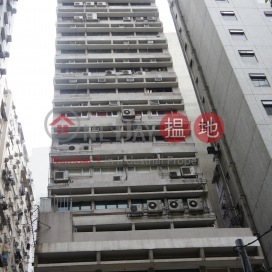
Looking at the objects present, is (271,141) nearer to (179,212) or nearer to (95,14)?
(179,212)

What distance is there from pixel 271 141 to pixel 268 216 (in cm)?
367

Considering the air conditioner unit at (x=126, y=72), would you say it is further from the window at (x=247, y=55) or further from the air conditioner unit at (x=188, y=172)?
the air conditioner unit at (x=188, y=172)

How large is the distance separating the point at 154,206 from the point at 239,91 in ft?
25.8

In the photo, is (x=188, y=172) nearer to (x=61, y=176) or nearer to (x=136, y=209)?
(x=136, y=209)

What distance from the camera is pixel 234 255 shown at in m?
19.7

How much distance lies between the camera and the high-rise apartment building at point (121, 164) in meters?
19.4

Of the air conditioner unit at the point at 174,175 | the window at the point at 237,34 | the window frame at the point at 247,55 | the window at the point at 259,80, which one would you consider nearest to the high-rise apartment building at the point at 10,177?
the air conditioner unit at the point at 174,175

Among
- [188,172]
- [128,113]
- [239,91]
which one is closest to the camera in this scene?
[239,91]

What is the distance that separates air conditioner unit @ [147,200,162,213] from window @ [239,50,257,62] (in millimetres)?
9872

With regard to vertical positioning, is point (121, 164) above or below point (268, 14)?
below

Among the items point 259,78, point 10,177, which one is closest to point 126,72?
point 10,177

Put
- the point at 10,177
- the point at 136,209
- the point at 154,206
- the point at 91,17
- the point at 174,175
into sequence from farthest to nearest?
Result: the point at 91,17 < the point at 10,177 < the point at 174,175 < the point at 154,206 < the point at 136,209

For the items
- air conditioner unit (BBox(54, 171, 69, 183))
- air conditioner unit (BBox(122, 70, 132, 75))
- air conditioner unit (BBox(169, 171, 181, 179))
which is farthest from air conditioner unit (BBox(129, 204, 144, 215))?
air conditioner unit (BBox(122, 70, 132, 75))

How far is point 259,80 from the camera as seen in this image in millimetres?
24891
